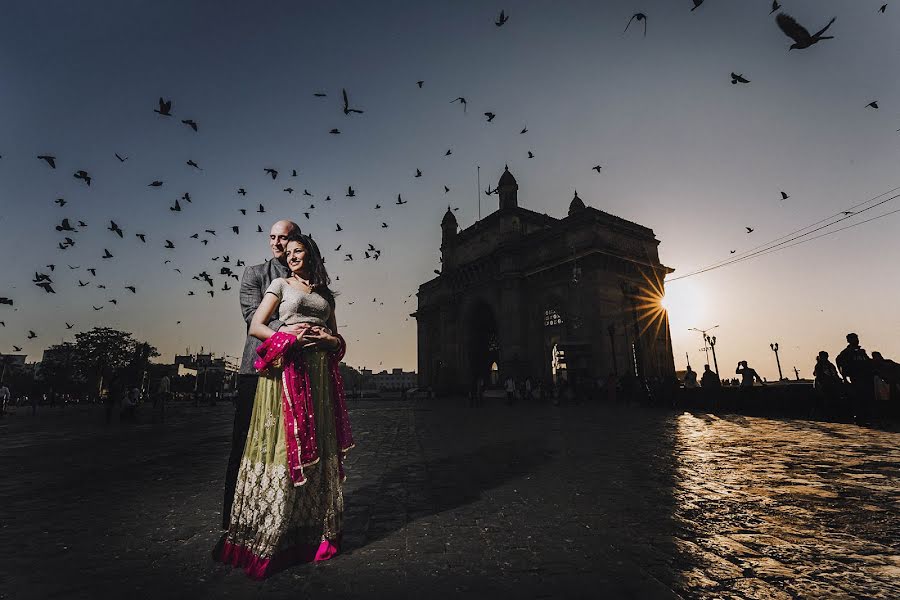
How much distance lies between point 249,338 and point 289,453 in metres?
0.80

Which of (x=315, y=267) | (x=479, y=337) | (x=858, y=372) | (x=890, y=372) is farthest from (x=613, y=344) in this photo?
(x=315, y=267)

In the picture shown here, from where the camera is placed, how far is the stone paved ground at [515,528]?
184cm

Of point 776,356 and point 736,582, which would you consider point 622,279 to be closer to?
point 736,582

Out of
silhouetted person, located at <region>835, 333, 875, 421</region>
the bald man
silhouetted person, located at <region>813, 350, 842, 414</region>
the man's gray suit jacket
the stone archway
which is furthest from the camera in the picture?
the stone archway

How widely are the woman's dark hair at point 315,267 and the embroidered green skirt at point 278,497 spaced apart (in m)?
0.43

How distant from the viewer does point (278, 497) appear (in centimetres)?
222

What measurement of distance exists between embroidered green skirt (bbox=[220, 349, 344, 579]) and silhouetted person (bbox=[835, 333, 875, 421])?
9.76m

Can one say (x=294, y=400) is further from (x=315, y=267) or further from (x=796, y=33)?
(x=796, y=33)

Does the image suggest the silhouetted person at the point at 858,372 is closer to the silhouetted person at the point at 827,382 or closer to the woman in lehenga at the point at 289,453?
the silhouetted person at the point at 827,382

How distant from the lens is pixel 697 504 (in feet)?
10.00

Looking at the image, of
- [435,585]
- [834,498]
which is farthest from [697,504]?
[435,585]

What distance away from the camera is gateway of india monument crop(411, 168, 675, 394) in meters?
27.0

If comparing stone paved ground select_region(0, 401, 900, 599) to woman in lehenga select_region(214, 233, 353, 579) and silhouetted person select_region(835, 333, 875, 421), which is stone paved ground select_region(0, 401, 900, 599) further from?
silhouetted person select_region(835, 333, 875, 421)

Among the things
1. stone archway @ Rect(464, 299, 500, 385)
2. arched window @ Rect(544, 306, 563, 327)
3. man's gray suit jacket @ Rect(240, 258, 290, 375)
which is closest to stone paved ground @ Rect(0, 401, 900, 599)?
man's gray suit jacket @ Rect(240, 258, 290, 375)
